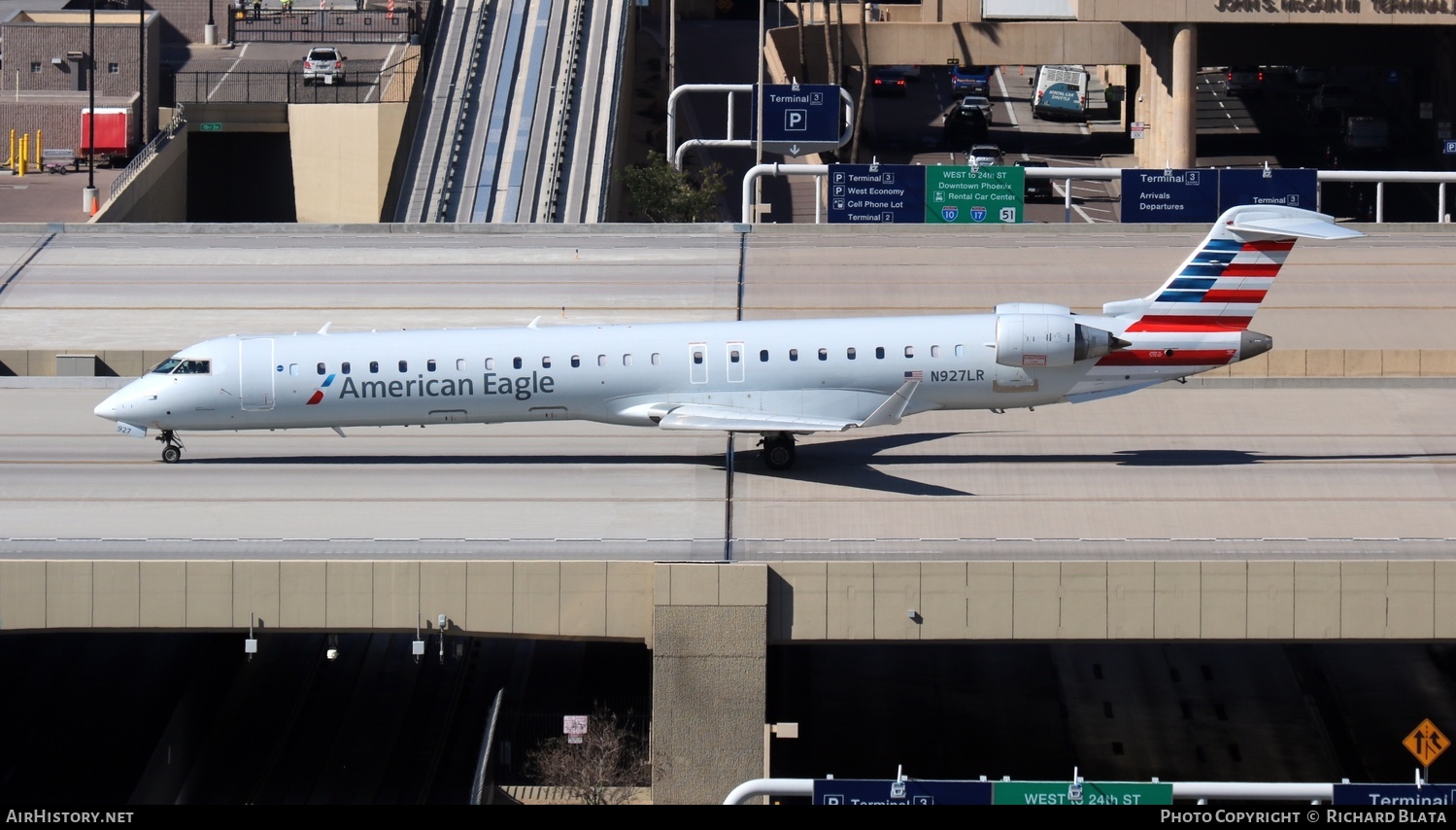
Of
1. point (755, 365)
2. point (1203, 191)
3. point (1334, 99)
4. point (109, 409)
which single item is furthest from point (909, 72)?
point (109, 409)

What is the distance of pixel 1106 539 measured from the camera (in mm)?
34000

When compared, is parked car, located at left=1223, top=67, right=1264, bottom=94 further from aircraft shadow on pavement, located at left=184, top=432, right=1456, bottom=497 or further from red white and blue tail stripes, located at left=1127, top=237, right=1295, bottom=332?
red white and blue tail stripes, located at left=1127, top=237, right=1295, bottom=332

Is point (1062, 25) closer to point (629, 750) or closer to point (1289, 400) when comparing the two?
point (1289, 400)

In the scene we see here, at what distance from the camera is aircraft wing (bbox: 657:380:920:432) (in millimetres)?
36250

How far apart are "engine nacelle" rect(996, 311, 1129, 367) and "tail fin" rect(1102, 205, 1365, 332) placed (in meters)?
1.12

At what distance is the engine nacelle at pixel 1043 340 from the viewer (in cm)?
3662

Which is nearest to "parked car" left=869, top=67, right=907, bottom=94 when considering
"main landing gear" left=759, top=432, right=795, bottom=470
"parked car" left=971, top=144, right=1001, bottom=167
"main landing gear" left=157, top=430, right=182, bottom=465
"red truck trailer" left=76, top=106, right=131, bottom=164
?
"parked car" left=971, top=144, right=1001, bottom=167

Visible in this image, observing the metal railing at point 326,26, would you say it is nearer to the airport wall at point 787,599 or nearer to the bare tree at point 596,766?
the bare tree at point 596,766

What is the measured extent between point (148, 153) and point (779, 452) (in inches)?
1935

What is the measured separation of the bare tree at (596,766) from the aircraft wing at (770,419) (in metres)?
5.88

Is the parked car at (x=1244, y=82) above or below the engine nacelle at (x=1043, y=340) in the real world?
above

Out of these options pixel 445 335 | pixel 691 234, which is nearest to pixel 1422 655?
pixel 445 335

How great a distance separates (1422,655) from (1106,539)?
40.0 ft

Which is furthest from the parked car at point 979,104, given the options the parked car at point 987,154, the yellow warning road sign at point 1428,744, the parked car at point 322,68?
the yellow warning road sign at point 1428,744
